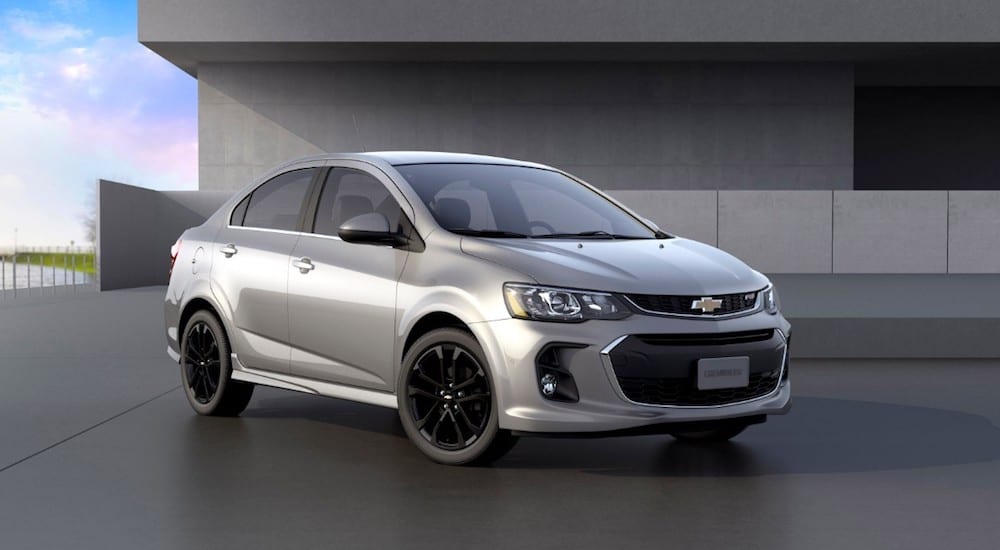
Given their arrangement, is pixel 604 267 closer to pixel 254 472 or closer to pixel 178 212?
pixel 254 472

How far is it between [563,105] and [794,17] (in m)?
7.03

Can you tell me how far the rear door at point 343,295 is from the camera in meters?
7.64

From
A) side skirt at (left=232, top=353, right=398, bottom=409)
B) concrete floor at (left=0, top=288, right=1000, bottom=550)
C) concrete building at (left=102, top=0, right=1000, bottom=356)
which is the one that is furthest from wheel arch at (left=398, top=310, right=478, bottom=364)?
concrete building at (left=102, top=0, right=1000, bottom=356)

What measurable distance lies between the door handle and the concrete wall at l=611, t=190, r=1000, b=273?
18789 millimetres

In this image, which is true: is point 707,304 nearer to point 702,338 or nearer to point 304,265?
point 702,338

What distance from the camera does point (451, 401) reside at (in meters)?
7.20

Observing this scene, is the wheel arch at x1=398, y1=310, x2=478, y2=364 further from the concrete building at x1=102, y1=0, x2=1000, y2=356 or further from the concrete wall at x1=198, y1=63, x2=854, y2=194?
the concrete wall at x1=198, y1=63, x2=854, y2=194

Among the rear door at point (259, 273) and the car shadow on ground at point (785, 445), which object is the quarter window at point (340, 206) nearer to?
the rear door at point (259, 273)

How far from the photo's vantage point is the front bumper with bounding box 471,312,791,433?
22.1 ft

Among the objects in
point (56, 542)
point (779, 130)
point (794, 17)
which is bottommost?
point (56, 542)

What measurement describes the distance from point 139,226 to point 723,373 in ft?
72.9

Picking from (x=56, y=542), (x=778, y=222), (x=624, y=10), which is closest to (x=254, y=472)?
(x=56, y=542)

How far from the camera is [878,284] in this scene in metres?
24.6


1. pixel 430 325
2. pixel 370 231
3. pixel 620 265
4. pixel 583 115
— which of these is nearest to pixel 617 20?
pixel 583 115
